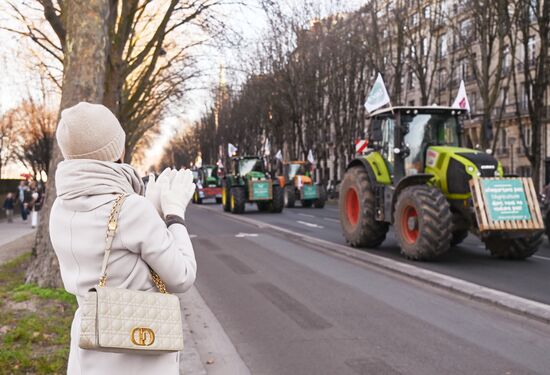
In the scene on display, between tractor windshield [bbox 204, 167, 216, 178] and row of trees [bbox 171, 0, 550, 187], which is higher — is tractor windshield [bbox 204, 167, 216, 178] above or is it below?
below

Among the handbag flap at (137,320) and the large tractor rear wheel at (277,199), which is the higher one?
the handbag flap at (137,320)

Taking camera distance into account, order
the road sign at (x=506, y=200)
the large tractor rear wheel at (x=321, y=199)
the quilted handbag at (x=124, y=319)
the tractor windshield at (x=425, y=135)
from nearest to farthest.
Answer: the quilted handbag at (x=124, y=319) → the road sign at (x=506, y=200) → the tractor windshield at (x=425, y=135) → the large tractor rear wheel at (x=321, y=199)

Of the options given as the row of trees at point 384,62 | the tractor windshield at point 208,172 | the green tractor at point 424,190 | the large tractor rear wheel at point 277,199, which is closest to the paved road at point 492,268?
the green tractor at point 424,190

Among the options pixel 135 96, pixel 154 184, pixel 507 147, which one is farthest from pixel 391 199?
pixel 507 147

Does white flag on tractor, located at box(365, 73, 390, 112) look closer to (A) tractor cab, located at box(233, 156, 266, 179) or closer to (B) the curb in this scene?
(B) the curb

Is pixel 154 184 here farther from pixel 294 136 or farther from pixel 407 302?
pixel 294 136

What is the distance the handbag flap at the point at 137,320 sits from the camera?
2.03m

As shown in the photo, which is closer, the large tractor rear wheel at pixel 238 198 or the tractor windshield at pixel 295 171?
the large tractor rear wheel at pixel 238 198

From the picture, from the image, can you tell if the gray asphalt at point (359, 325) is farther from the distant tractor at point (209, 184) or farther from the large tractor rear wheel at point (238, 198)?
the distant tractor at point (209, 184)

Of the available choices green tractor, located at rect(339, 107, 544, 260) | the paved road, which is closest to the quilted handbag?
the paved road

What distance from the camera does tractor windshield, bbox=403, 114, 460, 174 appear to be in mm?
11891

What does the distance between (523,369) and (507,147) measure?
4635 cm

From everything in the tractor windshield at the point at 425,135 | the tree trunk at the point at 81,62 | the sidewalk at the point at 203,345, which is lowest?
the sidewalk at the point at 203,345

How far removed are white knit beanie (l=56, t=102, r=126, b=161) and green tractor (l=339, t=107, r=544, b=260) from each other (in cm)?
860
